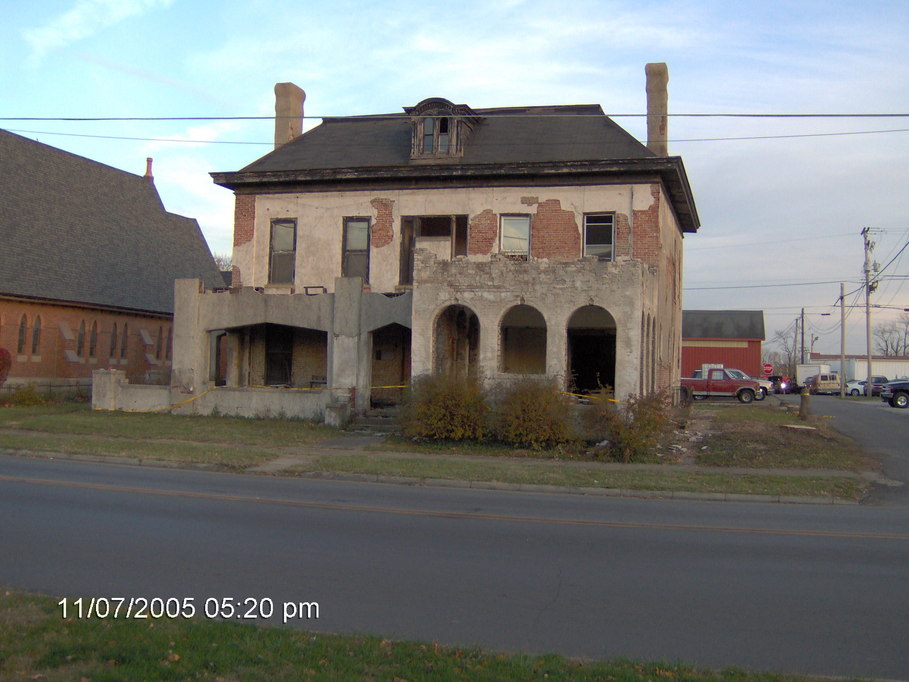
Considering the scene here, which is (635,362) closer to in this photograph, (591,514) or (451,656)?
(591,514)

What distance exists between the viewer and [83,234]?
3662cm

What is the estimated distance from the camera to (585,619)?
651 centimetres

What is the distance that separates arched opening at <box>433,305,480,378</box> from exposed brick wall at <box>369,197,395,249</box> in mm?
3434

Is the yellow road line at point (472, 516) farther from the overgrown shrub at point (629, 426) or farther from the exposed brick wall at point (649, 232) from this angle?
the exposed brick wall at point (649, 232)

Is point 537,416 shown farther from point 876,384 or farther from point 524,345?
point 876,384

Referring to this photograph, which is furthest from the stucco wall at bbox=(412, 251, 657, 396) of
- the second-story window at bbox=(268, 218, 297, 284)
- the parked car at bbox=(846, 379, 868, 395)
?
the parked car at bbox=(846, 379, 868, 395)

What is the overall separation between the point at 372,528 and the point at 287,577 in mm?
2635

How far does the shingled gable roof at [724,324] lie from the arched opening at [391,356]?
146 ft

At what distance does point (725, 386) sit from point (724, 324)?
2606 cm

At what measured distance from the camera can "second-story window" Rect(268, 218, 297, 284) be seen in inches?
1069

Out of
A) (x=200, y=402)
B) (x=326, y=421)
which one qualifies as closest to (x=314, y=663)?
(x=326, y=421)

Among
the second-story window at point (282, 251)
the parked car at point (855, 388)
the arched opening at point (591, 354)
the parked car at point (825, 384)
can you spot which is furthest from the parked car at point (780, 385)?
the second-story window at point (282, 251)

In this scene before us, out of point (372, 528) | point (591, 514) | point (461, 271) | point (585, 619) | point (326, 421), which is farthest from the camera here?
point (326, 421)

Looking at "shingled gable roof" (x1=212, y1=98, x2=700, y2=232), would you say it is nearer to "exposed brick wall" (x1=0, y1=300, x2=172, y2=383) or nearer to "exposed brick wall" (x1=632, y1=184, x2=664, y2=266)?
"exposed brick wall" (x1=632, y1=184, x2=664, y2=266)
